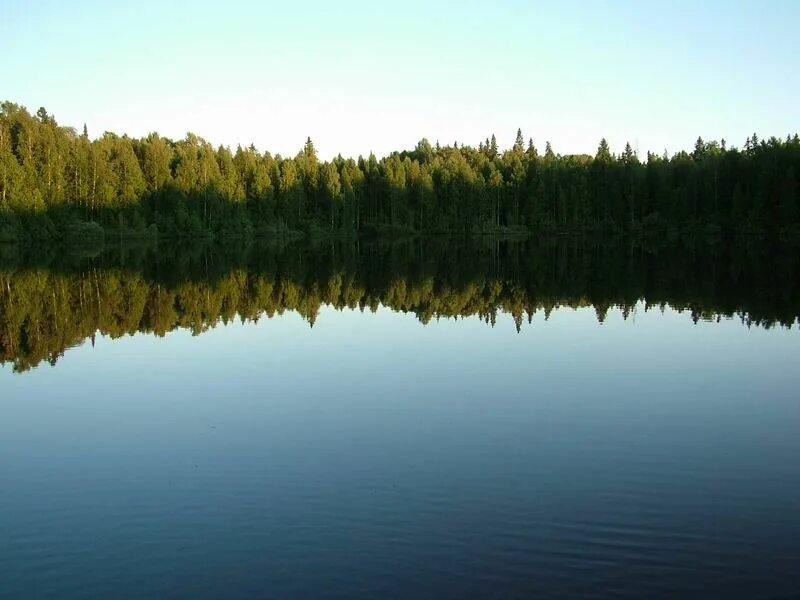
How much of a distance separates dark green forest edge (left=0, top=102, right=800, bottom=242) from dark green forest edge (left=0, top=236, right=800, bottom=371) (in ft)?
87.0

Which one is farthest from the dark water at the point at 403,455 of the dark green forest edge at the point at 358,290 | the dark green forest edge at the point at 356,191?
the dark green forest edge at the point at 356,191

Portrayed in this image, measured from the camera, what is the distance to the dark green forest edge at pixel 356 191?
263 feet

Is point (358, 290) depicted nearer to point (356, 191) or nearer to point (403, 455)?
point (403, 455)

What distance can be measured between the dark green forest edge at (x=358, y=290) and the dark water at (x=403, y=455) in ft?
1.56

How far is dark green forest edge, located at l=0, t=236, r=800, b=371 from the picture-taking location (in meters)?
25.8

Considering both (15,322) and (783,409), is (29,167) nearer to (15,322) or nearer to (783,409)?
(15,322)

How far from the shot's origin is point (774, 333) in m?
22.2

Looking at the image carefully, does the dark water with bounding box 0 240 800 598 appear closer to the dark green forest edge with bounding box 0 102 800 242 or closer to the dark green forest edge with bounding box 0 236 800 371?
the dark green forest edge with bounding box 0 236 800 371

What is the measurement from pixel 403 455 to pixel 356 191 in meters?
99.0

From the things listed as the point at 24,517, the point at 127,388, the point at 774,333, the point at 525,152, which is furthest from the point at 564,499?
the point at 525,152

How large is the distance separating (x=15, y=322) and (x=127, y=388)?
11.5 metres

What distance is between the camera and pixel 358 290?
36.5m

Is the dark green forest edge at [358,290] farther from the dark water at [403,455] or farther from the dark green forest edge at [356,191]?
the dark green forest edge at [356,191]

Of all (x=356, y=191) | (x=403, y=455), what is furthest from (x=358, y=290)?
(x=356, y=191)
